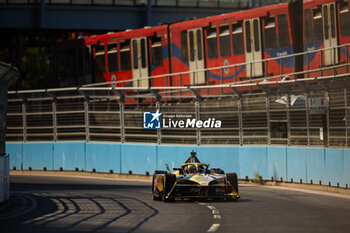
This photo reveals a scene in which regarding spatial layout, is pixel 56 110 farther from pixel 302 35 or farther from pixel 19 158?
pixel 302 35

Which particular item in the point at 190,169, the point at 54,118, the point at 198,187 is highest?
the point at 54,118

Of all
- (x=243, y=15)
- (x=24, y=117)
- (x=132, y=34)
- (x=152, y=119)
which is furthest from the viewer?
(x=132, y=34)

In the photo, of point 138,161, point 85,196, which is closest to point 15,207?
point 85,196

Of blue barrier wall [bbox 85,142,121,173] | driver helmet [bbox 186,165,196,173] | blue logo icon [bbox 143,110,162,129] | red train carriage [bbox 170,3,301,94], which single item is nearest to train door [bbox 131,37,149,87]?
red train carriage [bbox 170,3,301,94]

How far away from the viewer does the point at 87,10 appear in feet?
146

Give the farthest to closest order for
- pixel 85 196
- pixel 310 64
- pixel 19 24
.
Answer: pixel 19 24 → pixel 310 64 → pixel 85 196

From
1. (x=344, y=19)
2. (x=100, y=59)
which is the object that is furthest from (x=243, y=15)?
(x=100, y=59)

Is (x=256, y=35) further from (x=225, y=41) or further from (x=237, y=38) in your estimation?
(x=225, y=41)

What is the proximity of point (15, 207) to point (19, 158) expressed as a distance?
15914mm

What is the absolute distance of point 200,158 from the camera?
2777 centimetres

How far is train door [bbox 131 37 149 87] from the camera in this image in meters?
36.3

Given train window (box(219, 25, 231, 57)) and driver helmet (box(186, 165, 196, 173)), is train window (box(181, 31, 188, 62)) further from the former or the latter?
driver helmet (box(186, 165, 196, 173))

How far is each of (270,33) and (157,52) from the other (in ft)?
24.6

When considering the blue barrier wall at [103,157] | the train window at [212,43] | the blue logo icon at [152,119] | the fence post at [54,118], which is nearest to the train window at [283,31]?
the train window at [212,43]
